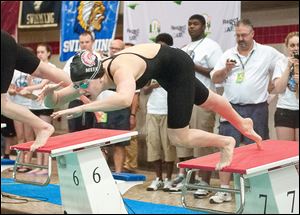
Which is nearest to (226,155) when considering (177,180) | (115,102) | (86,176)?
(115,102)

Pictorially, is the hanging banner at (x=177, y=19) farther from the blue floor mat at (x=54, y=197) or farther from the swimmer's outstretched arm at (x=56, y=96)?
the swimmer's outstretched arm at (x=56, y=96)

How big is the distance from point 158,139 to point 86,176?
5.37ft

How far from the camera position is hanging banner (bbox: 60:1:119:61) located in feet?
23.9

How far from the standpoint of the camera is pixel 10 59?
150 inches

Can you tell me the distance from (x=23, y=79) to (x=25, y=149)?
259cm

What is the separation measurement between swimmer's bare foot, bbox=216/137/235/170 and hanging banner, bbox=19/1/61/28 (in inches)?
204

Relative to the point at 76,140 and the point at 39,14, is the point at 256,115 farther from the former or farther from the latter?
the point at 39,14

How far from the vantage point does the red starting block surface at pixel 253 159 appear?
3059 mm

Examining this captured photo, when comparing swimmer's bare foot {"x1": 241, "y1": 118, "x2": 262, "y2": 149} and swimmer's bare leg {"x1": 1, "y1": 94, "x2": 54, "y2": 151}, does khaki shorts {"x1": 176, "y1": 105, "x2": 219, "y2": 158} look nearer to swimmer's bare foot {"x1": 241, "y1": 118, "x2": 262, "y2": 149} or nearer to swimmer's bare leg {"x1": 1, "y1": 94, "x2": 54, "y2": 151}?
swimmer's bare foot {"x1": 241, "y1": 118, "x2": 262, "y2": 149}

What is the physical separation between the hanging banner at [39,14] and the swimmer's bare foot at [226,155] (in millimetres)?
5175

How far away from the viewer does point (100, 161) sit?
4051 mm


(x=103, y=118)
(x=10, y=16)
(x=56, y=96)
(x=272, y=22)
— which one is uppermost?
(x=10, y=16)

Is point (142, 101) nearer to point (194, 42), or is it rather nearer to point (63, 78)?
point (194, 42)

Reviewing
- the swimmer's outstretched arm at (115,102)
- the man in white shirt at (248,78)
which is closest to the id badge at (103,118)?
the man in white shirt at (248,78)
